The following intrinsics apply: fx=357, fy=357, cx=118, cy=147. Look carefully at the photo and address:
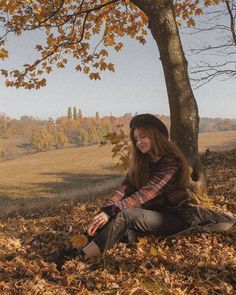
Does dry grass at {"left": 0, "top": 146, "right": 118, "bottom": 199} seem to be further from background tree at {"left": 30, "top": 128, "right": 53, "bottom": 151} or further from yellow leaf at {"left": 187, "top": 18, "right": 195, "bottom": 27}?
background tree at {"left": 30, "top": 128, "right": 53, "bottom": 151}

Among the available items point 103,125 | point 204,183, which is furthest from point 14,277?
point 103,125

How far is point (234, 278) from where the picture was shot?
407 cm

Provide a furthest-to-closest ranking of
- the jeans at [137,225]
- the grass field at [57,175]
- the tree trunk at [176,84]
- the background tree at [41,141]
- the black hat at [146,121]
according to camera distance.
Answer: the background tree at [41,141] < the grass field at [57,175] < the tree trunk at [176,84] < the black hat at [146,121] < the jeans at [137,225]

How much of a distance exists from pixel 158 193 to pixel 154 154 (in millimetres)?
637

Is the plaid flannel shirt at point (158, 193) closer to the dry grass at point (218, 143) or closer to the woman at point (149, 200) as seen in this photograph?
the woman at point (149, 200)

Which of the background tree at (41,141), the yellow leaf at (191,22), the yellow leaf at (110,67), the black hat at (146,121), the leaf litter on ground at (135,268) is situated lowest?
the background tree at (41,141)

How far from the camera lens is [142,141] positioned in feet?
17.4

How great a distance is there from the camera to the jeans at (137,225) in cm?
469

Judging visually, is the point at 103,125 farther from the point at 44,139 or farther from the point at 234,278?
the point at 234,278

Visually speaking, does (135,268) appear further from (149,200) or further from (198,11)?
(198,11)

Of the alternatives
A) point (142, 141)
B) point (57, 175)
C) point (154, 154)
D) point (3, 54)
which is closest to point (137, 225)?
point (154, 154)

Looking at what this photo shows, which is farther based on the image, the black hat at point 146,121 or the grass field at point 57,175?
the grass field at point 57,175

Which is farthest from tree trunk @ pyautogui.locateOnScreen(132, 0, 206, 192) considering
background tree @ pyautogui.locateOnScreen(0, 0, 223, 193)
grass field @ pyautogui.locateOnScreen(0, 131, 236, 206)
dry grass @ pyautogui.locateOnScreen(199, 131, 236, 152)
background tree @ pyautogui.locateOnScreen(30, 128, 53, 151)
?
background tree @ pyautogui.locateOnScreen(30, 128, 53, 151)

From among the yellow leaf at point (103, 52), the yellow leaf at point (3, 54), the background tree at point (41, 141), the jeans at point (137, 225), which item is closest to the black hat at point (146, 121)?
the jeans at point (137, 225)
